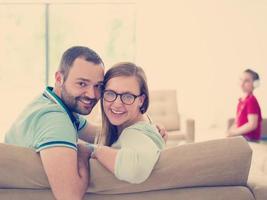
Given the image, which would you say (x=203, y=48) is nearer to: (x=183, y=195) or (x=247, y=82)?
(x=247, y=82)

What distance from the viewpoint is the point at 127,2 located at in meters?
6.68

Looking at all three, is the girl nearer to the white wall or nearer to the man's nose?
the man's nose

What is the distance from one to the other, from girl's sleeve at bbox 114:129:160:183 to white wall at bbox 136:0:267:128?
5032mm

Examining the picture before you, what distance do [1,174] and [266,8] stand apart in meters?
5.64

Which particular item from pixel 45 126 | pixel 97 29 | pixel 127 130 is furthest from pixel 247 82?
pixel 97 29

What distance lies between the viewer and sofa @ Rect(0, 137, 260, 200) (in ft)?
4.72

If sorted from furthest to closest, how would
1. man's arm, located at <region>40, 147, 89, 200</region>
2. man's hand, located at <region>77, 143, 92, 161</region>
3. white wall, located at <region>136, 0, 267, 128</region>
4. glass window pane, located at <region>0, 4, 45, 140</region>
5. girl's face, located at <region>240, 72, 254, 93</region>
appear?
glass window pane, located at <region>0, 4, 45, 140</region> → white wall, located at <region>136, 0, 267, 128</region> → girl's face, located at <region>240, 72, 254, 93</region> → man's hand, located at <region>77, 143, 92, 161</region> → man's arm, located at <region>40, 147, 89, 200</region>

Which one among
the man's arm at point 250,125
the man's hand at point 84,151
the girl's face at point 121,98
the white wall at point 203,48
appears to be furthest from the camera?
the white wall at point 203,48

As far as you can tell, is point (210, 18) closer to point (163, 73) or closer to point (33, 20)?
point (163, 73)

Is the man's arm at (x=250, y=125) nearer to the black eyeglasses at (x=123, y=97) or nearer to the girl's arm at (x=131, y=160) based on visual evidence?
the black eyeglasses at (x=123, y=97)

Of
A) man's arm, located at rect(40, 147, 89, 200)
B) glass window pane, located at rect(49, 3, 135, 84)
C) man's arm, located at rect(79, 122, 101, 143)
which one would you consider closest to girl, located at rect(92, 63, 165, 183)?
man's arm, located at rect(40, 147, 89, 200)

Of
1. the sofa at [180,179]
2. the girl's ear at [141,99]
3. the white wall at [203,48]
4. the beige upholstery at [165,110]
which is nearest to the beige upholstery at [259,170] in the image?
the sofa at [180,179]

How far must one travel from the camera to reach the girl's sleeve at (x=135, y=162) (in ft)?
4.61

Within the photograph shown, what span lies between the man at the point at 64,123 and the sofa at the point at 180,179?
63 millimetres
